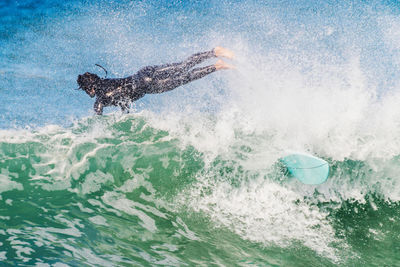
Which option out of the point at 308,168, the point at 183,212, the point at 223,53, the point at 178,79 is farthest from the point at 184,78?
the point at 308,168

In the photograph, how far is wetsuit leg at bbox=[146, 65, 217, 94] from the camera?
587 centimetres

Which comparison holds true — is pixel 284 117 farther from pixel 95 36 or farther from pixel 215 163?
pixel 95 36

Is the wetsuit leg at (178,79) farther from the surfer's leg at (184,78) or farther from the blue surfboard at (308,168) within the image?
the blue surfboard at (308,168)

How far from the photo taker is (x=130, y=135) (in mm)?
6832

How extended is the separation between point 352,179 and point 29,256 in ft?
16.1

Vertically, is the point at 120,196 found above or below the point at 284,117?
below

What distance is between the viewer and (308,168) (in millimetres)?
4758

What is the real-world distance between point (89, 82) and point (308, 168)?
3961 millimetres

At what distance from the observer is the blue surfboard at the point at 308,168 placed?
4.69m

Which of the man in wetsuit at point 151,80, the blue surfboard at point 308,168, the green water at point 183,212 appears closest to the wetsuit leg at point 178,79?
the man in wetsuit at point 151,80

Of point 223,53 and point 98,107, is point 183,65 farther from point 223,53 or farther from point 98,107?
point 98,107

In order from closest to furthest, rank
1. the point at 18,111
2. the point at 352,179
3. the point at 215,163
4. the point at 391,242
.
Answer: the point at 391,242
the point at 352,179
the point at 215,163
the point at 18,111

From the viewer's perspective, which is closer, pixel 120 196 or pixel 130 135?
pixel 120 196

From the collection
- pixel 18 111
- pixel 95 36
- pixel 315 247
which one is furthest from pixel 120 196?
pixel 18 111
